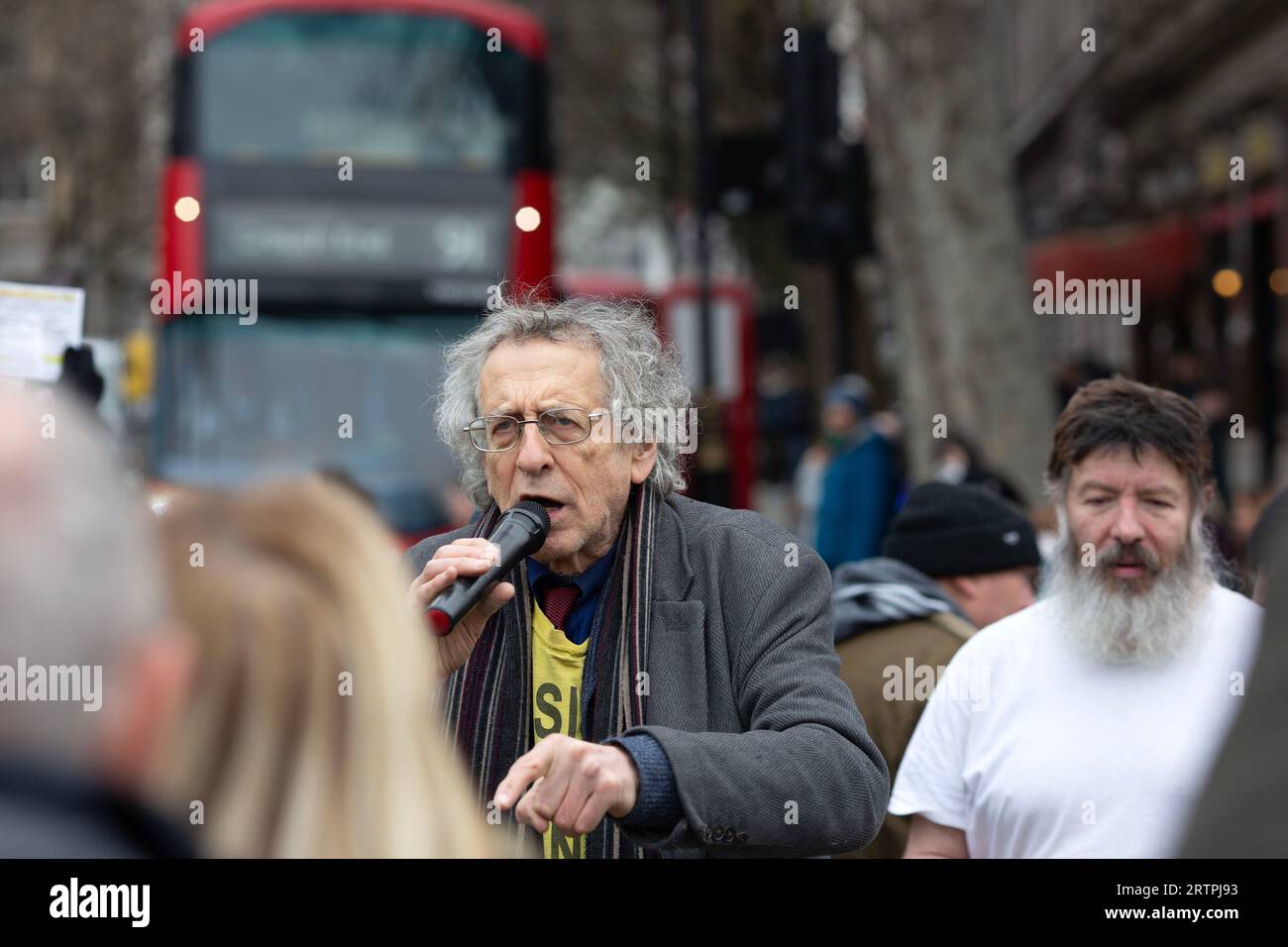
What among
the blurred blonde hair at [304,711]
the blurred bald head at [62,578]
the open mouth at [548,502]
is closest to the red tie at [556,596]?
the open mouth at [548,502]

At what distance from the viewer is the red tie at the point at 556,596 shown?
301 cm

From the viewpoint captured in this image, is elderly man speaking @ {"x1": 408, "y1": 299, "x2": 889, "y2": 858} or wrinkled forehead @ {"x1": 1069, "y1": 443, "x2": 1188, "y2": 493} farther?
wrinkled forehead @ {"x1": 1069, "y1": 443, "x2": 1188, "y2": 493}

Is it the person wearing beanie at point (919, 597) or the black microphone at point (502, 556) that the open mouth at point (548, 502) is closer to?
the black microphone at point (502, 556)

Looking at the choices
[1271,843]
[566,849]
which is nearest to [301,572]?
[1271,843]

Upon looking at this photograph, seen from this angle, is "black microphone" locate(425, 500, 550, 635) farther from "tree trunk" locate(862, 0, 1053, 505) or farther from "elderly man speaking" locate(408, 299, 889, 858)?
"tree trunk" locate(862, 0, 1053, 505)

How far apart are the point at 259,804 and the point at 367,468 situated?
1027cm

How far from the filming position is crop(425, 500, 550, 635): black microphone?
2.59 meters

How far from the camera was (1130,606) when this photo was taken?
3369mm

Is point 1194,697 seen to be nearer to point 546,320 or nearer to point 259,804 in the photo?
point 546,320

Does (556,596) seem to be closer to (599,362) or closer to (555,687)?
(555,687)

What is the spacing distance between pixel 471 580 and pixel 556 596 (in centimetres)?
36

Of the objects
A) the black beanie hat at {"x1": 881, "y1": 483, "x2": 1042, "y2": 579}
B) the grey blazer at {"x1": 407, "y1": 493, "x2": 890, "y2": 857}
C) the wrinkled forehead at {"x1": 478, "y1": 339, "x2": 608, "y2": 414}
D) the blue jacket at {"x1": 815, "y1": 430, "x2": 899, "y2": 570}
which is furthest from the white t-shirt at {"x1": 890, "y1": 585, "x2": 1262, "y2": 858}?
the blue jacket at {"x1": 815, "y1": 430, "x2": 899, "y2": 570}

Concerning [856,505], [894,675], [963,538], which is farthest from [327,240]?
[894,675]

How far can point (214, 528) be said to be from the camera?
4.80 feet
